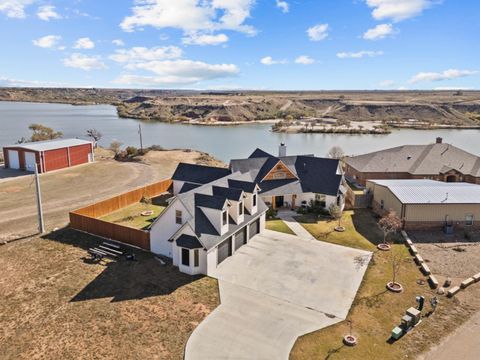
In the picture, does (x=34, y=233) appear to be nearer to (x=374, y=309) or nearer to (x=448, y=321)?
(x=374, y=309)

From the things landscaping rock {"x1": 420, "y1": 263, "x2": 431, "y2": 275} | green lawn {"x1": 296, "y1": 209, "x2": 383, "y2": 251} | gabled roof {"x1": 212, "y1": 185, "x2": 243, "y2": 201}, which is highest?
gabled roof {"x1": 212, "y1": 185, "x2": 243, "y2": 201}

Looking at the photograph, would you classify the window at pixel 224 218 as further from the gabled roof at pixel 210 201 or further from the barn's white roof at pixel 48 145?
the barn's white roof at pixel 48 145

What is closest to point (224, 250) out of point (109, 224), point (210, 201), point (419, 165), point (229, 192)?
point (210, 201)

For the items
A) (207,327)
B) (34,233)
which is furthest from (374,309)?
(34,233)

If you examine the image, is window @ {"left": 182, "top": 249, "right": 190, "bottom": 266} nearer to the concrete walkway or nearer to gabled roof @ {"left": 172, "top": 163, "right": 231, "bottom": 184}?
the concrete walkway

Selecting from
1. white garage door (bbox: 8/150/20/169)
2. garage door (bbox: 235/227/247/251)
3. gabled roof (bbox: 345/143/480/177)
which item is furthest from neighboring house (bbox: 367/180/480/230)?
white garage door (bbox: 8/150/20/169)
